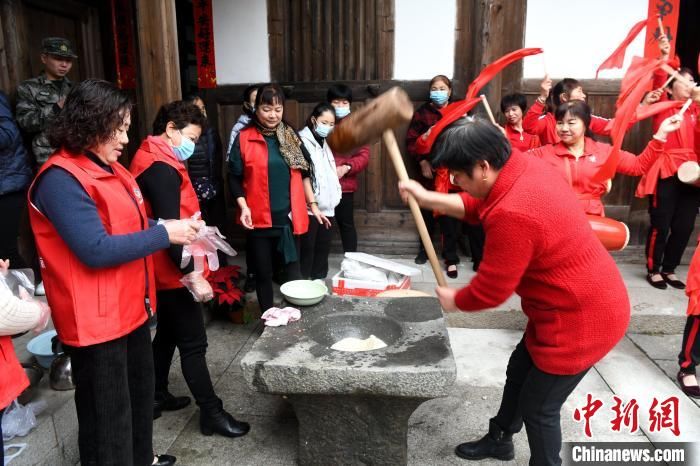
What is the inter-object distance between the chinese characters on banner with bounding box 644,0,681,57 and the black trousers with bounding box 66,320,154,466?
6.05m

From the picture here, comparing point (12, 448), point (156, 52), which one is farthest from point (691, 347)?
point (156, 52)

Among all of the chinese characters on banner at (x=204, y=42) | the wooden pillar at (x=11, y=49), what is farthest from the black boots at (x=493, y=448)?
the chinese characters on banner at (x=204, y=42)

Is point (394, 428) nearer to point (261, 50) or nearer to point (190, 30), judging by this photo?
point (261, 50)

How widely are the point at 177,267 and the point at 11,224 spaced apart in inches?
89.9

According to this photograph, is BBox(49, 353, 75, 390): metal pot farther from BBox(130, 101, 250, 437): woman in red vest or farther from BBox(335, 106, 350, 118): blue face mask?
BBox(335, 106, 350, 118): blue face mask

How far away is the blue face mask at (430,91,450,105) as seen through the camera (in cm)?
566

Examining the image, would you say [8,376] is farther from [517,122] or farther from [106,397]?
[517,122]

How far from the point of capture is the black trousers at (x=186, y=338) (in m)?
3.12

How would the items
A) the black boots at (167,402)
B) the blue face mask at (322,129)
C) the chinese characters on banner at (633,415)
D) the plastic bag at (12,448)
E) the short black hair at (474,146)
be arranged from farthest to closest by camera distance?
the blue face mask at (322,129)
the black boots at (167,402)
the chinese characters on banner at (633,415)
the plastic bag at (12,448)
the short black hair at (474,146)

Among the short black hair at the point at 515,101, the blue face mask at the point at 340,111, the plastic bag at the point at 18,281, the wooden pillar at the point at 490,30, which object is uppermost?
the wooden pillar at the point at 490,30

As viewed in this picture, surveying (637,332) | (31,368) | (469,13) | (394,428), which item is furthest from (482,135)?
(469,13)

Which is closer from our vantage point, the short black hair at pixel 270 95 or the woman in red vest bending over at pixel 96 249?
the woman in red vest bending over at pixel 96 249

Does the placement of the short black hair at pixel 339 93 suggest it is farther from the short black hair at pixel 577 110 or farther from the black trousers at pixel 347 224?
the short black hair at pixel 577 110

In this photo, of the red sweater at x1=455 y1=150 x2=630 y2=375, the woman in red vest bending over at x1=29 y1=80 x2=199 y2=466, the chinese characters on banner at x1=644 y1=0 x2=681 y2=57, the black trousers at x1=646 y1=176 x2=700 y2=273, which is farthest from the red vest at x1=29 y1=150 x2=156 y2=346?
the chinese characters on banner at x1=644 y1=0 x2=681 y2=57
